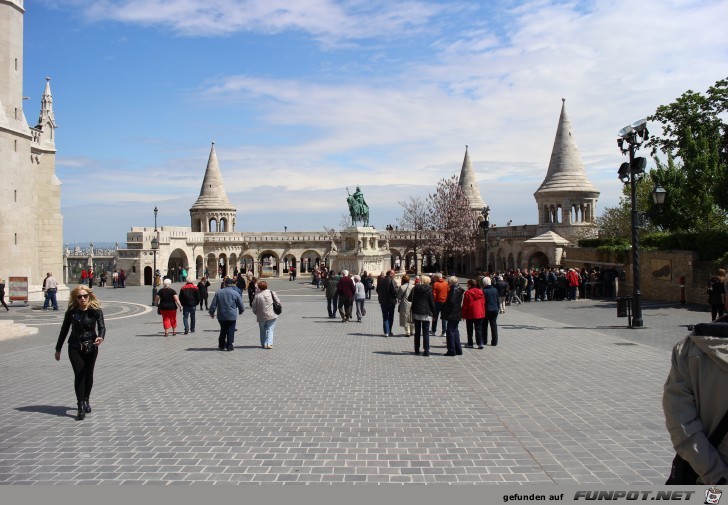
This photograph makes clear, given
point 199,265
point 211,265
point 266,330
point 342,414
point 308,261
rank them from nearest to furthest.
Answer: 1. point 342,414
2. point 266,330
3. point 199,265
4. point 211,265
5. point 308,261

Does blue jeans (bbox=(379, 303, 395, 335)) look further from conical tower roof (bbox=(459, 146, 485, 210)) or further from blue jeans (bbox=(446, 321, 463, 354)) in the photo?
conical tower roof (bbox=(459, 146, 485, 210))

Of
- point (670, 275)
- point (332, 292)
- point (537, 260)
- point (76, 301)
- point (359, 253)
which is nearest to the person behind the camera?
point (76, 301)

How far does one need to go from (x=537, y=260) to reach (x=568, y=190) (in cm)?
621

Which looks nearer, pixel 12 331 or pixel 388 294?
pixel 388 294

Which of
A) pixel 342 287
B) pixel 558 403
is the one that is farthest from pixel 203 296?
pixel 558 403

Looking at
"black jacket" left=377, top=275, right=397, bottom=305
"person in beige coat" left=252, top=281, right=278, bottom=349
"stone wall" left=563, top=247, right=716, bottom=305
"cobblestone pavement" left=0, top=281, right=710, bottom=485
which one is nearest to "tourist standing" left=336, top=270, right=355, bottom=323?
"black jacket" left=377, top=275, right=397, bottom=305

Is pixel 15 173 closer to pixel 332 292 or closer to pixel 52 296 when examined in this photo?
pixel 52 296

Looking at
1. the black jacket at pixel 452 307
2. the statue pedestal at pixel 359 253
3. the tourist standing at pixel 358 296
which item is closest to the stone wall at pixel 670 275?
the tourist standing at pixel 358 296

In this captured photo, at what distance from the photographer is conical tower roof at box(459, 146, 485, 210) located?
60.5 metres

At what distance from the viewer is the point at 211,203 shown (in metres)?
62.0

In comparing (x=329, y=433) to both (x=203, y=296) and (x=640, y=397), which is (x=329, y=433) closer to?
(x=640, y=397)

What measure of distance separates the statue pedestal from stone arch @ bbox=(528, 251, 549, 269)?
10.2 meters

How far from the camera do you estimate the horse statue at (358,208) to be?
45281mm

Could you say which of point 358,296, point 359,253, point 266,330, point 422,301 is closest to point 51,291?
point 358,296
